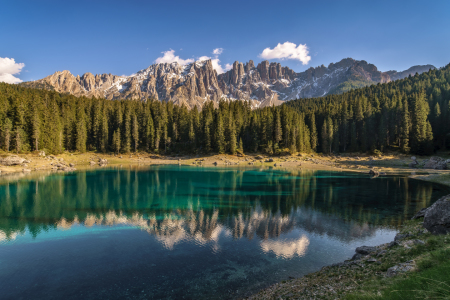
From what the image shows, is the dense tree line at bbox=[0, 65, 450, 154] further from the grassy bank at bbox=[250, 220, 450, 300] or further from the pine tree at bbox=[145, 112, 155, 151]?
the grassy bank at bbox=[250, 220, 450, 300]

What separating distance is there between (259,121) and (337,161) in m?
36.5

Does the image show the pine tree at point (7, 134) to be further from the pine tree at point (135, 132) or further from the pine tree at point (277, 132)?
the pine tree at point (277, 132)

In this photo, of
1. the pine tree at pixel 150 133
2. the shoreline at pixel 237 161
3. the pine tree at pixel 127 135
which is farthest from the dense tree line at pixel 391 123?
the pine tree at pixel 127 135

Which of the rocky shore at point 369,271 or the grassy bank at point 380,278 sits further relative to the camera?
the rocky shore at point 369,271

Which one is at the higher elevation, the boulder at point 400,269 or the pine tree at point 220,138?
the pine tree at point 220,138

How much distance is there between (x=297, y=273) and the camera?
13.8 m

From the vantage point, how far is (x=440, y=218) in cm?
1305

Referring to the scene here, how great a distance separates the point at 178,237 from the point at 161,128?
308ft

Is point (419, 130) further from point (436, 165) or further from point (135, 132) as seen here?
point (135, 132)

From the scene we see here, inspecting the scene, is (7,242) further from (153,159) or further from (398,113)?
(398,113)

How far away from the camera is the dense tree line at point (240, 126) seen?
88.1m

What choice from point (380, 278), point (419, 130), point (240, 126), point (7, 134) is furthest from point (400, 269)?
point (419, 130)

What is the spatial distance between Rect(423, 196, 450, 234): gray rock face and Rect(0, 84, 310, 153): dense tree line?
8380 centimetres

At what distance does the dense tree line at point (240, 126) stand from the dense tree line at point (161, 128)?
1.16ft
